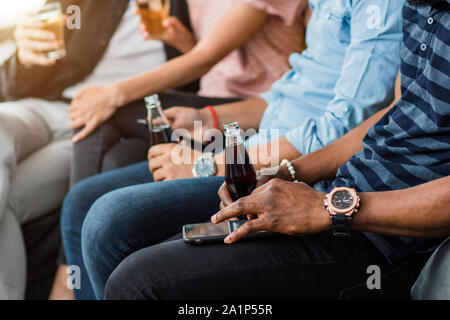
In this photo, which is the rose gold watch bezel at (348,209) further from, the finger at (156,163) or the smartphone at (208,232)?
the finger at (156,163)

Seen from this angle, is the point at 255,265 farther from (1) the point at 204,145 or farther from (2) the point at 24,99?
(2) the point at 24,99

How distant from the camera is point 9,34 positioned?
7.63 feet

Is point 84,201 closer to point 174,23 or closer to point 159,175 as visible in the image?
point 159,175

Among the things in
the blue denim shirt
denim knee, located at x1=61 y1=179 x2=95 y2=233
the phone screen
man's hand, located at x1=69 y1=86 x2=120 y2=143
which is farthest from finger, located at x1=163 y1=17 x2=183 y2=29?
the phone screen

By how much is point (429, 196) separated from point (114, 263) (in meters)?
0.65

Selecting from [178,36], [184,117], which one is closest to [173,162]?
[184,117]

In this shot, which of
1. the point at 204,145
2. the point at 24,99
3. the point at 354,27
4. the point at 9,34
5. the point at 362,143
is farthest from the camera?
the point at 9,34

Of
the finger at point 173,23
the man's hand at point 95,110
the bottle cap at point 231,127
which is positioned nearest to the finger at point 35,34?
the man's hand at point 95,110

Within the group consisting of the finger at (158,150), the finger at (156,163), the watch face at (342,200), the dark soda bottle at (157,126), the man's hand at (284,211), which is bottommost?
the finger at (156,163)

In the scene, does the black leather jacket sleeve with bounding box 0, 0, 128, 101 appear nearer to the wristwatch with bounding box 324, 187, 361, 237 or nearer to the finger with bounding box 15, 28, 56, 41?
the finger with bounding box 15, 28, 56, 41

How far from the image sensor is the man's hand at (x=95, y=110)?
1.64 m

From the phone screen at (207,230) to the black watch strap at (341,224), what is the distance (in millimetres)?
199

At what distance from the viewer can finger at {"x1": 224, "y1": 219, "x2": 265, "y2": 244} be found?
847 mm
